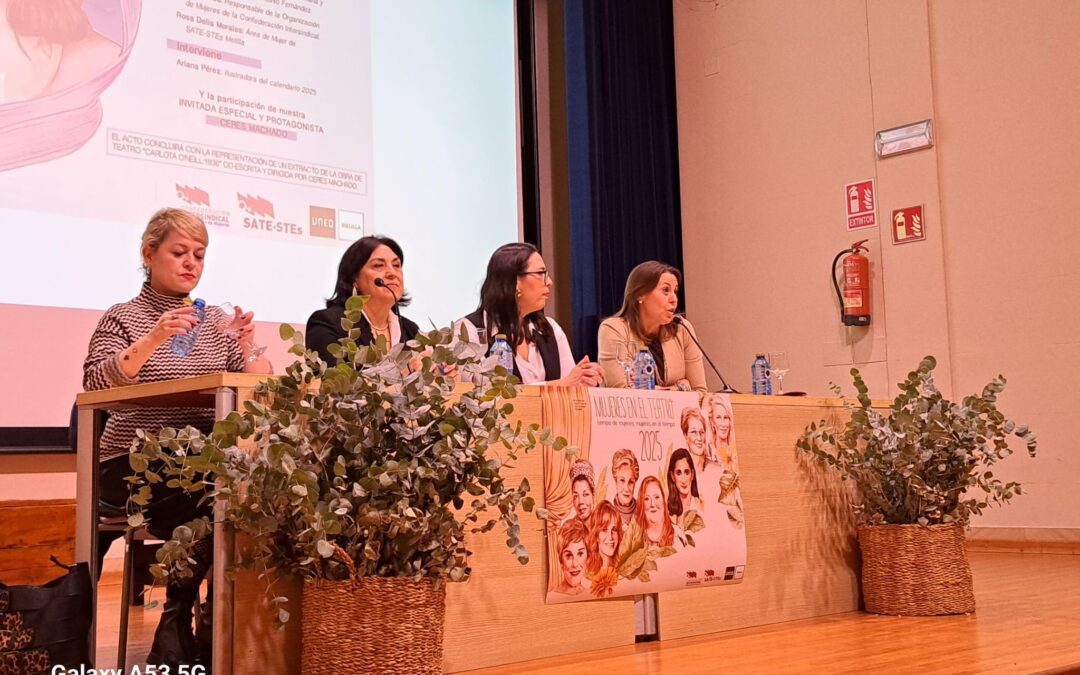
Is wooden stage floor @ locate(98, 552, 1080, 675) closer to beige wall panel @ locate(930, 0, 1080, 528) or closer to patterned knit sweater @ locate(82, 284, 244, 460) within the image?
patterned knit sweater @ locate(82, 284, 244, 460)

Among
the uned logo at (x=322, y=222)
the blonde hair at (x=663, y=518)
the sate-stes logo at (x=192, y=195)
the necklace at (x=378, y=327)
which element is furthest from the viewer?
the uned logo at (x=322, y=222)

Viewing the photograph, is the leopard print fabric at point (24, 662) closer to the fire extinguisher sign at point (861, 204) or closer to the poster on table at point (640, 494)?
the poster on table at point (640, 494)

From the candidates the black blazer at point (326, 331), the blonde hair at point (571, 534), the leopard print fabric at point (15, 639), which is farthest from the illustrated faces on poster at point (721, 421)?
the leopard print fabric at point (15, 639)

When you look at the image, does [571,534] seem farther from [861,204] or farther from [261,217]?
[861,204]

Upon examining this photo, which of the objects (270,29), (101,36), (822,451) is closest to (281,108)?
(270,29)

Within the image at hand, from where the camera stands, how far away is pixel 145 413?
A: 2.37 metres

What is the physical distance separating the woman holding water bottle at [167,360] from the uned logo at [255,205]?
1665 mm

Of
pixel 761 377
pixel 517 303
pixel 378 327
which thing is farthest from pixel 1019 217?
pixel 378 327

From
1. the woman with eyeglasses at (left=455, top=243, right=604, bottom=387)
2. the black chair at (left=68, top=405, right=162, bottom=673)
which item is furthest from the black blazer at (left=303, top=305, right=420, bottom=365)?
the black chair at (left=68, top=405, right=162, bottom=673)

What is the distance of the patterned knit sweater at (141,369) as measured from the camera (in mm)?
2348

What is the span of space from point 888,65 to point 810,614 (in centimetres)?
312

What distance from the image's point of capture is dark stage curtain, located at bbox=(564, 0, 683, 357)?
18.0 ft

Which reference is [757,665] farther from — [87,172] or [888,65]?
[888,65]

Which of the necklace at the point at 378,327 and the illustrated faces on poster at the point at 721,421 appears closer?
the illustrated faces on poster at the point at 721,421
